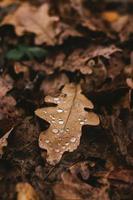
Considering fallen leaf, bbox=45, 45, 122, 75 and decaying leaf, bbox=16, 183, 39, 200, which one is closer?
decaying leaf, bbox=16, 183, 39, 200

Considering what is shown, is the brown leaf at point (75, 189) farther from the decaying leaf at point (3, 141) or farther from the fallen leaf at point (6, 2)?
the fallen leaf at point (6, 2)

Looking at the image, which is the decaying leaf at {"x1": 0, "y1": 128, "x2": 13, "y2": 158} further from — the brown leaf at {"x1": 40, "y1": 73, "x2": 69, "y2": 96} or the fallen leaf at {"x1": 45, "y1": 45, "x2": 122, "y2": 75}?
the fallen leaf at {"x1": 45, "y1": 45, "x2": 122, "y2": 75}

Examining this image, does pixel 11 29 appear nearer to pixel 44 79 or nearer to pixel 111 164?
pixel 44 79

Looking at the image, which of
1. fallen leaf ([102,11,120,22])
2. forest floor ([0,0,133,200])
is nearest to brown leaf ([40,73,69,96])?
forest floor ([0,0,133,200])

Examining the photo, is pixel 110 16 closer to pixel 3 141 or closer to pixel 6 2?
pixel 6 2

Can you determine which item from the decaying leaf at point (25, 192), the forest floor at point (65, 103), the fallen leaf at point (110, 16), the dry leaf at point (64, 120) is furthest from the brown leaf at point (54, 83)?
the fallen leaf at point (110, 16)

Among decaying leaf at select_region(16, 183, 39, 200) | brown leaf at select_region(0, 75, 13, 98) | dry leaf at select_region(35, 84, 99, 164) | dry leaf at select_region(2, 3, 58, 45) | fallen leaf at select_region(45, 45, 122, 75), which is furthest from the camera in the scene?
dry leaf at select_region(2, 3, 58, 45)
